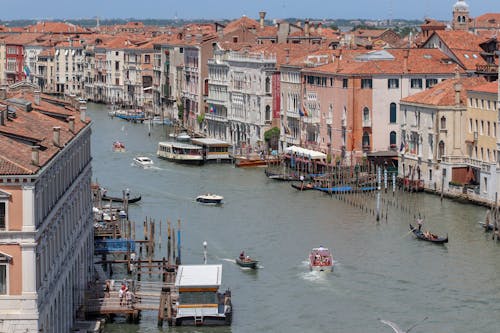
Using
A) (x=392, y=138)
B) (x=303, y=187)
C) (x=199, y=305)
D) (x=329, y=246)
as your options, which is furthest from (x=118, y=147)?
(x=199, y=305)

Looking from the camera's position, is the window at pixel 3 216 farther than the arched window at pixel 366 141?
No

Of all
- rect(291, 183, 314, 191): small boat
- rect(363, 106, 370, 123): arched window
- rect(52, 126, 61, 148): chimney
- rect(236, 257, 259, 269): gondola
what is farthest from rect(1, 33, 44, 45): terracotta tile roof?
rect(52, 126, 61, 148): chimney

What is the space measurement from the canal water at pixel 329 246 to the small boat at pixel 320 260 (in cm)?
19

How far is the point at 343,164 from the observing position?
42.8 metres

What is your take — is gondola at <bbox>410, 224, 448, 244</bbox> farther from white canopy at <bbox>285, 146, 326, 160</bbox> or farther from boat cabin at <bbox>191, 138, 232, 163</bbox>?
boat cabin at <bbox>191, 138, 232, 163</bbox>

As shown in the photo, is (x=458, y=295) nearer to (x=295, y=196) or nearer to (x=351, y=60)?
(x=295, y=196)

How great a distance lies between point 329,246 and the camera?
28.8 metres

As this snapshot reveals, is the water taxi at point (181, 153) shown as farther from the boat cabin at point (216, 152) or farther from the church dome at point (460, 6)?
the church dome at point (460, 6)

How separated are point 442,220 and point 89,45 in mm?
50810

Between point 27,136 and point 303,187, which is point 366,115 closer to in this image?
point 303,187

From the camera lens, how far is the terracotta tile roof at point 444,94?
1505 inches

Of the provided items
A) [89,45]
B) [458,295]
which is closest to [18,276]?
[458,295]

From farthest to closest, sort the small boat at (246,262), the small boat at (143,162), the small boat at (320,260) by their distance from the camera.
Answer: the small boat at (143,162) < the small boat at (246,262) < the small boat at (320,260)

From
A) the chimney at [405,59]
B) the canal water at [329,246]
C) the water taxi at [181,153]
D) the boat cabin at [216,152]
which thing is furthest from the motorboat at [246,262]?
the boat cabin at [216,152]
